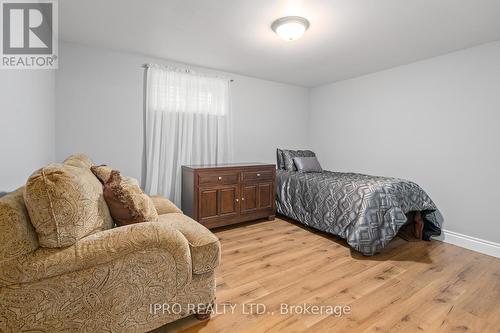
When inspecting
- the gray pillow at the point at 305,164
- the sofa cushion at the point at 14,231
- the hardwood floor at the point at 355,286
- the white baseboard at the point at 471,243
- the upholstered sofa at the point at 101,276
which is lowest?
the hardwood floor at the point at 355,286

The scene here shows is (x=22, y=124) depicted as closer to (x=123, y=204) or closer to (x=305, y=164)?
(x=123, y=204)

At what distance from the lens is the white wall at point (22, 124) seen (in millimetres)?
1351

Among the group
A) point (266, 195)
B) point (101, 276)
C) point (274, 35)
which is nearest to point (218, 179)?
point (266, 195)

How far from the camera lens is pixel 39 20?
77.2 inches

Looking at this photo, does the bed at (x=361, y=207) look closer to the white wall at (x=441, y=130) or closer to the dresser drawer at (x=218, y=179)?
the white wall at (x=441, y=130)

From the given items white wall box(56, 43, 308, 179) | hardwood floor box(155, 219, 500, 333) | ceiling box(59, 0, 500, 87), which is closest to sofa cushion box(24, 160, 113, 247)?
hardwood floor box(155, 219, 500, 333)

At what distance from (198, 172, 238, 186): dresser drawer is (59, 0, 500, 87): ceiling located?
1533 mm

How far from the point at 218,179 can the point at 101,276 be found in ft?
6.56

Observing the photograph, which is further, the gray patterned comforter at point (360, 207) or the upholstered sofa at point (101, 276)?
the gray patterned comforter at point (360, 207)

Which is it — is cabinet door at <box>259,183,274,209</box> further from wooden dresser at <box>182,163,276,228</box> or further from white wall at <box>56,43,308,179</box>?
white wall at <box>56,43,308,179</box>

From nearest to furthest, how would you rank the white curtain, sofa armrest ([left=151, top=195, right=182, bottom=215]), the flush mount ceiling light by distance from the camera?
1. the flush mount ceiling light
2. sofa armrest ([left=151, top=195, right=182, bottom=215])
3. the white curtain

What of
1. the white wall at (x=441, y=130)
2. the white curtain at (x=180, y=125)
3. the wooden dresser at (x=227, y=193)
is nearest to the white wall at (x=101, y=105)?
the white curtain at (x=180, y=125)

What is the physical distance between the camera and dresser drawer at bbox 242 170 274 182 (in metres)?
3.32

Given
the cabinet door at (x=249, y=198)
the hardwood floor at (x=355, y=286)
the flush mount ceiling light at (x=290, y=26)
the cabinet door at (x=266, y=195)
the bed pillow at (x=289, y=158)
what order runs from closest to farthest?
the hardwood floor at (x=355, y=286) → the flush mount ceiling light at (x=290, y=26) → the cabinet door at (x=249, y=198) → the cabinet door at (x=266, y=195) → the bed pillow at (x=289, y=158)
